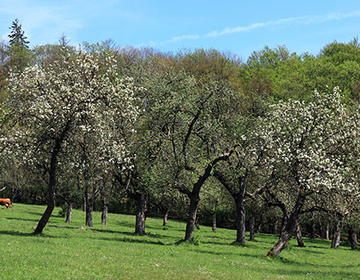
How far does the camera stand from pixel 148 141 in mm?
40438

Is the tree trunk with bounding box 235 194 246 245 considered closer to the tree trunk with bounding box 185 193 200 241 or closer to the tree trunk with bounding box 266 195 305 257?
the tree trunk with bounding box 185 193 200 241

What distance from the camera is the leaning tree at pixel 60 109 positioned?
1184 inches

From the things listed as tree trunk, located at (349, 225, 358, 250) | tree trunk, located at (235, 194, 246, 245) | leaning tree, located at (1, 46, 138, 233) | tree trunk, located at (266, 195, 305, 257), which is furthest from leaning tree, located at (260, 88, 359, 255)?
tree trunk, located at (349, 225, 358, 250)

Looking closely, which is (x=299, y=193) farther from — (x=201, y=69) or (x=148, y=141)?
(x=201, y=69)

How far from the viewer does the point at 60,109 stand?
97.7 ft

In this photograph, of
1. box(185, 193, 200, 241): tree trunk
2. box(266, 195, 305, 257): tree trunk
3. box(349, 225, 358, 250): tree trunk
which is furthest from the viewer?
box(349, 225, 358, 250): tree trunk

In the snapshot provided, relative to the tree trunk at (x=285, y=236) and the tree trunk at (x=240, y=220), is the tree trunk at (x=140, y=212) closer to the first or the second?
the tree trunk at (x=240, y=220)

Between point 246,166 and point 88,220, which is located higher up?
point 246,166

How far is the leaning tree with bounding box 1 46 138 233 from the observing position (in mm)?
30062

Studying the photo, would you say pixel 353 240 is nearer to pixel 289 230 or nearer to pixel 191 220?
pixel 289 230

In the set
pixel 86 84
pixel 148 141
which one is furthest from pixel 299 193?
pixel 86 84

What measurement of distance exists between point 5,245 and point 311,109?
25.0 metres

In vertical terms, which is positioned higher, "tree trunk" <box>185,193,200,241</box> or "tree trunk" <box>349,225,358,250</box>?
"tree trunk" <box>185,193,200,241</box>

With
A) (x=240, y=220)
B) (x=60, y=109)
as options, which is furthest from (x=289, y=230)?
(x=60, y=109)
